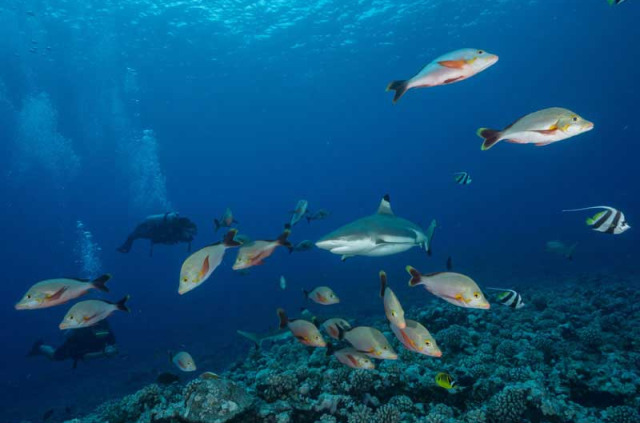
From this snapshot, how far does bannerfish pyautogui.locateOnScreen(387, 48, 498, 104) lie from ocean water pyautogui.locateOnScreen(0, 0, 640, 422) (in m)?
16.2

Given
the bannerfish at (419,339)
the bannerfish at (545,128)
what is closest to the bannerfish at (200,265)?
the bannerfish at (419,339)

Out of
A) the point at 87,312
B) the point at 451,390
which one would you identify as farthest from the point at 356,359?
the point at 87,312

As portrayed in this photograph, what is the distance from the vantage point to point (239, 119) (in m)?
70.8

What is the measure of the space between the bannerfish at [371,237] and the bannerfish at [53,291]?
2990mm

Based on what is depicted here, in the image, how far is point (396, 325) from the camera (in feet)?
11.9

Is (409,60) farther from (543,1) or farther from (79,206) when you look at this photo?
(79,206)

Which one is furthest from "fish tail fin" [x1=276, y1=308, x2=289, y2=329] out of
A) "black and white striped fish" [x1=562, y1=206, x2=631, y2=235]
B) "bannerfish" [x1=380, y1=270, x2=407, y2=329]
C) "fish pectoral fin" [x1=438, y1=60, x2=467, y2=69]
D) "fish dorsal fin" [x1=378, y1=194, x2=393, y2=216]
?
"black and white striped fish" [x1=562, y1=206, x2=631, y2=235]

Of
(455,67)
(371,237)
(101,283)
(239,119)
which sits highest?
(455,67)

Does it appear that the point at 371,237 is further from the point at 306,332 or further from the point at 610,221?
the point at 610,221

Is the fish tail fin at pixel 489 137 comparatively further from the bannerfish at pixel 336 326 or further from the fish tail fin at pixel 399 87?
the bannerfish at pixel 336 326

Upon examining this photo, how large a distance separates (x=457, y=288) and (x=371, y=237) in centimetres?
132

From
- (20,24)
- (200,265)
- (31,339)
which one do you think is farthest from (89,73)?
(200,265)

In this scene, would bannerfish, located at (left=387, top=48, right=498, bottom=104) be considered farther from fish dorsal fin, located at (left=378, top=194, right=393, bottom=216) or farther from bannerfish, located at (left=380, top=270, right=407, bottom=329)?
fish dorsal fin, located at (left=378, top=194, right=393, bottom=216)

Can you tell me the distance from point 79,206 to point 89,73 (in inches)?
3879
